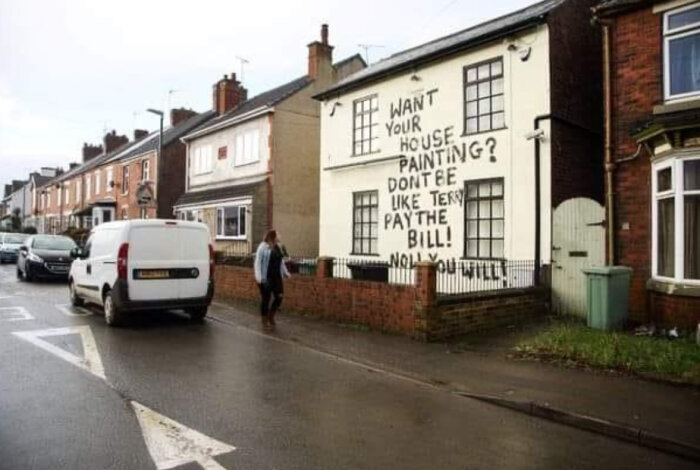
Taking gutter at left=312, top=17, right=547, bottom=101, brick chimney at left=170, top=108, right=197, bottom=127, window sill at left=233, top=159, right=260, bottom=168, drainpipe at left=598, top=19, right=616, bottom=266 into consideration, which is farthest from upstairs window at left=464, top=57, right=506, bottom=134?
brick chimney at left=170, top=108, right=197, bottom=127

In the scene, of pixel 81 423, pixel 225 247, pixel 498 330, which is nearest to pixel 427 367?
pixel 498 330

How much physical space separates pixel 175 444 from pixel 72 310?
9.39 metres

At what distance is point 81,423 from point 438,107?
12.1 m

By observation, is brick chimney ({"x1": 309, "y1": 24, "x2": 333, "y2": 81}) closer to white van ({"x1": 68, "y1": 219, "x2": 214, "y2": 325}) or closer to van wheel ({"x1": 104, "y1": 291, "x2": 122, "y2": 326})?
white van ({"x1": 68, "y1": 219, "x2": 214, "y2": 325})

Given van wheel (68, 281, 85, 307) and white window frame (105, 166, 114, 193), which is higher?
white window frame (105, 166, 114, 193)

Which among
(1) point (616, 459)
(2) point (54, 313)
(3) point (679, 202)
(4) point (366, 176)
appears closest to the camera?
(1) point (616, 459)

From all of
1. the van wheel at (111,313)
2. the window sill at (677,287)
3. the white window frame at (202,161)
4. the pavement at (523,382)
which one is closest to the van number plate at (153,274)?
the van wheel at (111,313)

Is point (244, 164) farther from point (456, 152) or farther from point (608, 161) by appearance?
point (608, 161)

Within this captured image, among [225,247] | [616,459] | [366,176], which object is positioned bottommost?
[616,459]

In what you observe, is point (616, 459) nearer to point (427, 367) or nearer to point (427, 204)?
point (427, 367)

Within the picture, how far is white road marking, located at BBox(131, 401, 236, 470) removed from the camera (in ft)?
14.5

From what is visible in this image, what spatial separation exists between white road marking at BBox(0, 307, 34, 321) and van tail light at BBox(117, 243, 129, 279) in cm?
274

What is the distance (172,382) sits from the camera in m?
6.89

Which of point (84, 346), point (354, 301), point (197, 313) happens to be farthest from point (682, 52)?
point (84, 346)
